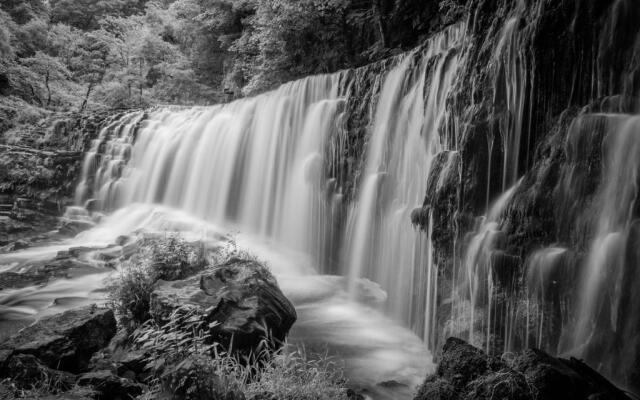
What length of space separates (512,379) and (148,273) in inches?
206

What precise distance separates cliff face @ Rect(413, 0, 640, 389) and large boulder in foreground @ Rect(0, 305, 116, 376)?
15.6ft

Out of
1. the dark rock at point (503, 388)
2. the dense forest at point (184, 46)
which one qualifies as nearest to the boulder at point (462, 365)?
the dark rock at point (503, 388)

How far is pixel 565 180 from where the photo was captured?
498cm

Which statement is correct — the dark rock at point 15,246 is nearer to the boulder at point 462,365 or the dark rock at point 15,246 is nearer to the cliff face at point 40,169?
the cliff face at point 40,169

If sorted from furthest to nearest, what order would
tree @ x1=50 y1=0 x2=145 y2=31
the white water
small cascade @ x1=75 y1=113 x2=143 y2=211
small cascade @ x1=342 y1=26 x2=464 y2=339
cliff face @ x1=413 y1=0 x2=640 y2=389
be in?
→ tree @ x1=50 y1=0 x2=145 y2=31 → small cascade @ x1=75 y1=113 x2=143 y2=211 → small cascade @ x1=342 y1=26 x2=464 y2=339 → the white water → cliff face @ x1=413 y1=0 x2=640 y2=389

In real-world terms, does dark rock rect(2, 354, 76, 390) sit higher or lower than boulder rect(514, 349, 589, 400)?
lower

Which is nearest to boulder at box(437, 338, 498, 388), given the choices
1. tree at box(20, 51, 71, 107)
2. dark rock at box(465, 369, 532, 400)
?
dark rock at box(465, 369, 532, 400)

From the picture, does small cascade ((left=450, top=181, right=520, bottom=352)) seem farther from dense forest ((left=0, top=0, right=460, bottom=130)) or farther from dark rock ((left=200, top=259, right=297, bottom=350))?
dense forest ((left=0, top=0, right=460, bottom=130))

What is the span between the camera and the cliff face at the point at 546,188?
14.4 feet

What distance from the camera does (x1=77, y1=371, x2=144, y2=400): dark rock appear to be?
12.8 ft

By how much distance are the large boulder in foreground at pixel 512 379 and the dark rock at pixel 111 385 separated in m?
2.69

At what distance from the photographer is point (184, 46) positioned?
26.3m

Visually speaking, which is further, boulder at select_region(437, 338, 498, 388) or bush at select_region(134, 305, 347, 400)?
boulder at select_region(437, 338, 498, 388)

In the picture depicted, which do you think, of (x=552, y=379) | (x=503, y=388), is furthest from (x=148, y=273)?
(x=552, y=379)
